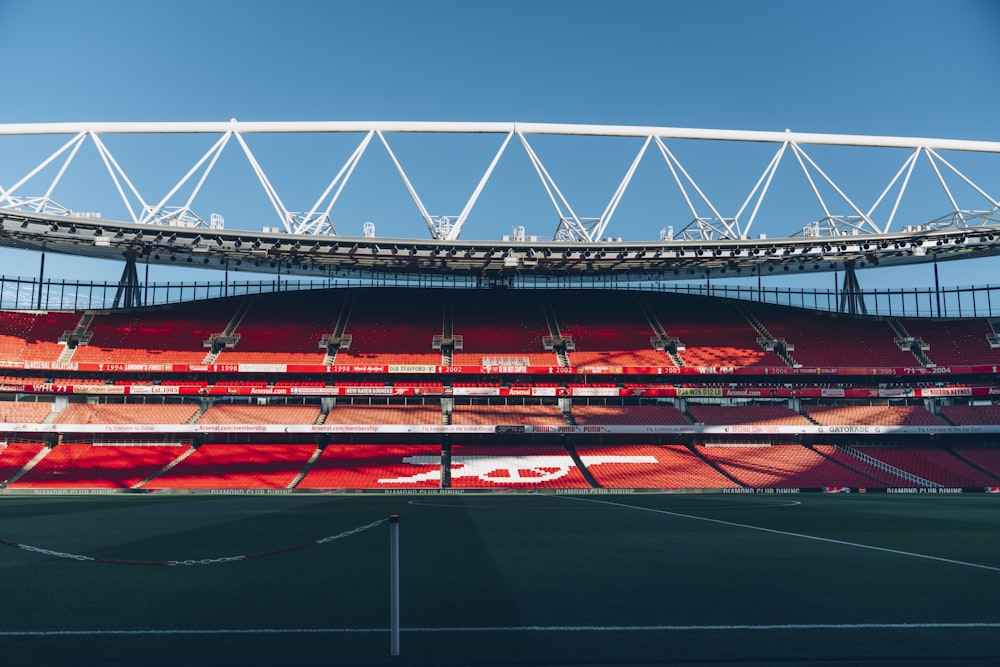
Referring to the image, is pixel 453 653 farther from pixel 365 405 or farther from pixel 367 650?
pixel 365 405

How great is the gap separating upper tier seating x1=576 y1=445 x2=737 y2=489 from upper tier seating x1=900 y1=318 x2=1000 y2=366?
82.7 feet

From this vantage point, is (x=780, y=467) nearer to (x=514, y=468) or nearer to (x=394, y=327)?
(x=514, y=468)

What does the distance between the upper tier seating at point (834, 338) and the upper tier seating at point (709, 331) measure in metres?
2.54

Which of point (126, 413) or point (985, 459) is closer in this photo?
point (985, 459)

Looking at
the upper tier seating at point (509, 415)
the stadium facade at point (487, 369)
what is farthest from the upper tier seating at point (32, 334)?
the upper tier seating at point (509, 415)

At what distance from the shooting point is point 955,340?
2539 inches

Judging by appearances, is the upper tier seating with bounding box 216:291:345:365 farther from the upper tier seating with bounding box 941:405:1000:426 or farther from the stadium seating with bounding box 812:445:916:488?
the upper tier seating with bounding box 941:405:1000:426

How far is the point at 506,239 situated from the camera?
53.6 meters

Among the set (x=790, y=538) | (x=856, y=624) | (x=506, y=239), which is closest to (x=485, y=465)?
(x=506, y=239)

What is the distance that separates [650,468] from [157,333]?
42591 mm

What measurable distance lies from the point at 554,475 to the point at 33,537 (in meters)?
36.1

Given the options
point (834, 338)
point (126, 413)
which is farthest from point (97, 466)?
point (834, 338)

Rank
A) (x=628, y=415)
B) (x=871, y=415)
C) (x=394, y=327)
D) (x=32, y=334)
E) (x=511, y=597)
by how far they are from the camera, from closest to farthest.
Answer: (x=511, y=597) < (x=628, y=415) < (x=871, y=415) < (x=32, y=334) < (x=394, y=327)

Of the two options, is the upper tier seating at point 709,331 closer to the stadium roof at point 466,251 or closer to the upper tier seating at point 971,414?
the stadium roof at point 466,251
